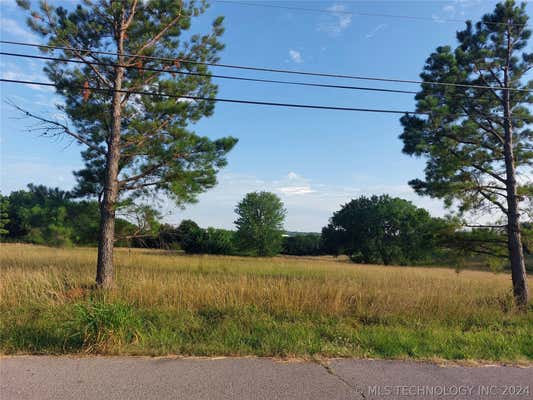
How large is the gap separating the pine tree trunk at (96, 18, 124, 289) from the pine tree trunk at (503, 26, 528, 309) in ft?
34.9

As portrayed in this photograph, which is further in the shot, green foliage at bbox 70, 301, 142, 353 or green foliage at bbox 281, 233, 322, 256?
green foliage at bbox 281, 233, 322, 256

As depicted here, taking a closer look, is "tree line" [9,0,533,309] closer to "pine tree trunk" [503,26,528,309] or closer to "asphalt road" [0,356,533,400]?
"pine tree trunk" [503,26,528,309]

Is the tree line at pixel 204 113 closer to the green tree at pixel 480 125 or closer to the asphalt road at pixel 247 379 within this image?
the green tree at pixel 480 125

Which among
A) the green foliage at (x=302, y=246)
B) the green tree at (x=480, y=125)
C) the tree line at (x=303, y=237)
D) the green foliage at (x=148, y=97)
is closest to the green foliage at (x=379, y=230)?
Result: the tree line at (x=303, y=237)

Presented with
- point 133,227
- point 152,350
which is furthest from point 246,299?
point 133,227

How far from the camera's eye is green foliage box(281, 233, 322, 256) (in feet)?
215

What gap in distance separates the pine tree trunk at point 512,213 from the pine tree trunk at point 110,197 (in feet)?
34.9

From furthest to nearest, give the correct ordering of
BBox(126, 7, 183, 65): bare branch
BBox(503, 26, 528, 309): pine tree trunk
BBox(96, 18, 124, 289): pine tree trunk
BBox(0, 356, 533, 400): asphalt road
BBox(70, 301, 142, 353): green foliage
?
BBox(126, 7, 183, 65): bare branch → BBox(503, 26, 528, 309): pine tree trunk → BBox(96, 18, 124, 289): pine tree trunk → BBox(70, 301, 142, 353): green foliage → BBox(0, 356, 533, 400): asphalt road

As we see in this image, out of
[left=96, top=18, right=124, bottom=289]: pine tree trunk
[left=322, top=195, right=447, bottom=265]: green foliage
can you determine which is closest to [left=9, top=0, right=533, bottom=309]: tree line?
[left=96, top=18, right=124, bottom=289]: pine tree trunk

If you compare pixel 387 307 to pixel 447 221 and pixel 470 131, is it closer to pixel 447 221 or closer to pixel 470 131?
pixel 447 221

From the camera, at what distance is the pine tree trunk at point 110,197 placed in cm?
835

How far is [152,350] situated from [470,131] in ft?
30.2

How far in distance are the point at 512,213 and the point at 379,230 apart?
4242 cm

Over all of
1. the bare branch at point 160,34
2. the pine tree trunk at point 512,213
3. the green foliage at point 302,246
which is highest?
the bare branch at point 160,34
